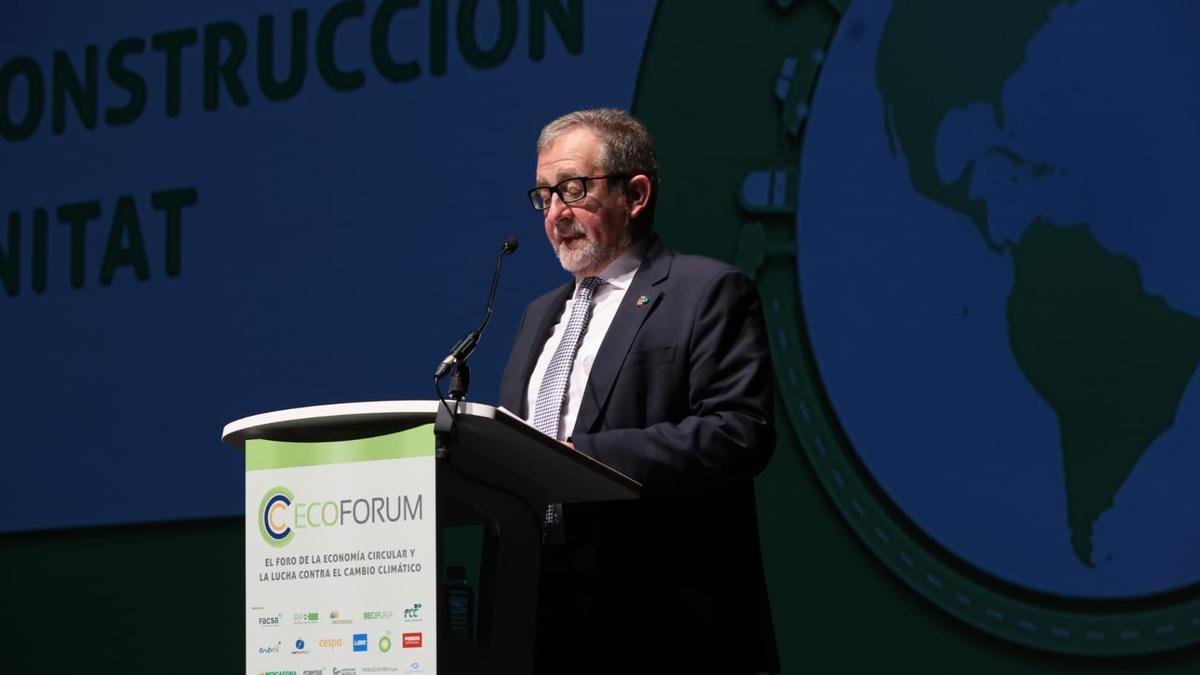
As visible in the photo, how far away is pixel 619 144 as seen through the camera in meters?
2.62

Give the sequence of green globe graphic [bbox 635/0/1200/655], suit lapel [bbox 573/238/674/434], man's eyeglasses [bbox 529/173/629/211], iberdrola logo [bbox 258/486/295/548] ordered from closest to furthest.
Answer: iberdrola logo [bbox 258/486/295/548]
suit lapel [bbox 573/238/674/434]
man's eyeglasses [bbox 529/173/629/211]
green globe graphic [bbox 635/0/1200/655]

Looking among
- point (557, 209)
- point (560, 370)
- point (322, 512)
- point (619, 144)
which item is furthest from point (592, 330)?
point (322, 512)

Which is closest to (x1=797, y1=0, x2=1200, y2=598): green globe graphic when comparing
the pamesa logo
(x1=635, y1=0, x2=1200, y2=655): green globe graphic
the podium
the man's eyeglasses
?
(x1=635, y1=0, x2=1200, y2=655): green globe graphic

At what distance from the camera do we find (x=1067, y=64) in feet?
10.9

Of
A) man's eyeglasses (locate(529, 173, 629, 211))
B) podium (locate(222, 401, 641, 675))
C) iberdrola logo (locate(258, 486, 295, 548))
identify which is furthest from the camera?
man's eyeglasses (locate(529, 173, 629, 211))

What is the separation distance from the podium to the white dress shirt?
1.06ft

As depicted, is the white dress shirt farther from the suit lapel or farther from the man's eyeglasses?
the man's eyeglasses

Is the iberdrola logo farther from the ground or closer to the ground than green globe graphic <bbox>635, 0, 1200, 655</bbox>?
closer to the ground

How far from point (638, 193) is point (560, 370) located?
1.10 feet

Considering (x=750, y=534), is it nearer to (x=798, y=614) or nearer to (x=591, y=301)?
(x=591, y=301)

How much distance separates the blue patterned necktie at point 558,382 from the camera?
7.82 ft

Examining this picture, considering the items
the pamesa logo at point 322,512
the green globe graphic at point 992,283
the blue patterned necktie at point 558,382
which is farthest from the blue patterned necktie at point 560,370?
the green globe graphic at point 992,283

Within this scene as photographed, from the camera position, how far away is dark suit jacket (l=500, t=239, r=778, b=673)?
231 centimetres

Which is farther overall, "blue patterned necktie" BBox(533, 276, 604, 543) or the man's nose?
the man's nose
